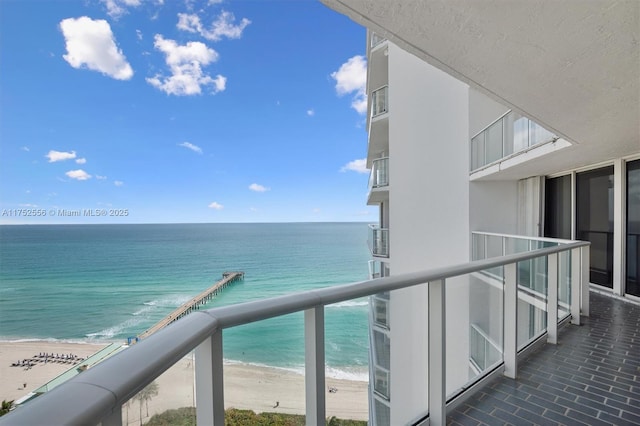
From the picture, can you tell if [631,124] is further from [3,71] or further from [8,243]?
[8,243]

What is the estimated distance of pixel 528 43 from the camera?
1.78 m

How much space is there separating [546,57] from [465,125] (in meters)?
7.69

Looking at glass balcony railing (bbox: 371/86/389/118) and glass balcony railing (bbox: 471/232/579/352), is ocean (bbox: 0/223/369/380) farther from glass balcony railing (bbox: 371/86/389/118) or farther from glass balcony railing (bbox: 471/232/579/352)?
glass balcony railing (bbox: 371/86/389/118)

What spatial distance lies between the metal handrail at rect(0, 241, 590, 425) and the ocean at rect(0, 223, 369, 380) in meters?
0.11

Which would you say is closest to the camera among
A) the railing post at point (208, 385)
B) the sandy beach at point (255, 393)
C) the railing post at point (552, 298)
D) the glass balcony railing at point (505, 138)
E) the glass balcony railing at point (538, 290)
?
the sandy beach at point (255, 393)

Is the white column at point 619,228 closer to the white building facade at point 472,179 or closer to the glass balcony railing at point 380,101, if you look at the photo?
the white building facade at point 472,179

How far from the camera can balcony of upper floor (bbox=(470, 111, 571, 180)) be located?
5.61m

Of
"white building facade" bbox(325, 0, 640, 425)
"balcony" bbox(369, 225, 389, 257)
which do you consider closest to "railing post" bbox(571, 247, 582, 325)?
"white building facade" bbox(325, 0, 640, 425)

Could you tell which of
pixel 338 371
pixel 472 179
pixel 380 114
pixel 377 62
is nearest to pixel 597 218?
pixel 472 179

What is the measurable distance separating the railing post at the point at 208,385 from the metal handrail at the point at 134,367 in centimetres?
7

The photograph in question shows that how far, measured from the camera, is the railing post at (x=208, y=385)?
1017 millimetres

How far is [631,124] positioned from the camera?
3.62 meters

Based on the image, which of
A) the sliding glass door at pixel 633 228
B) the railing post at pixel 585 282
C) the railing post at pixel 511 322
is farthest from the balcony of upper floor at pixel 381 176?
the railing post at pixel 511 322

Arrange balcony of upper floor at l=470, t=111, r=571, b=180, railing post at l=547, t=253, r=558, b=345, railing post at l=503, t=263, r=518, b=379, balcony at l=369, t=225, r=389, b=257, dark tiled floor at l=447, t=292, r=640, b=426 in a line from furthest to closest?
balcony at l=369, t=225, r=389, b=257
balcony of upper floor at l=470, t=111, r=571, b=180
railing post at l=547, t=253, r=558, b=345
railing post at l=503, t=263, r=518, b=379
dark tiled floor at l=447, t=292, r=640, b=426
